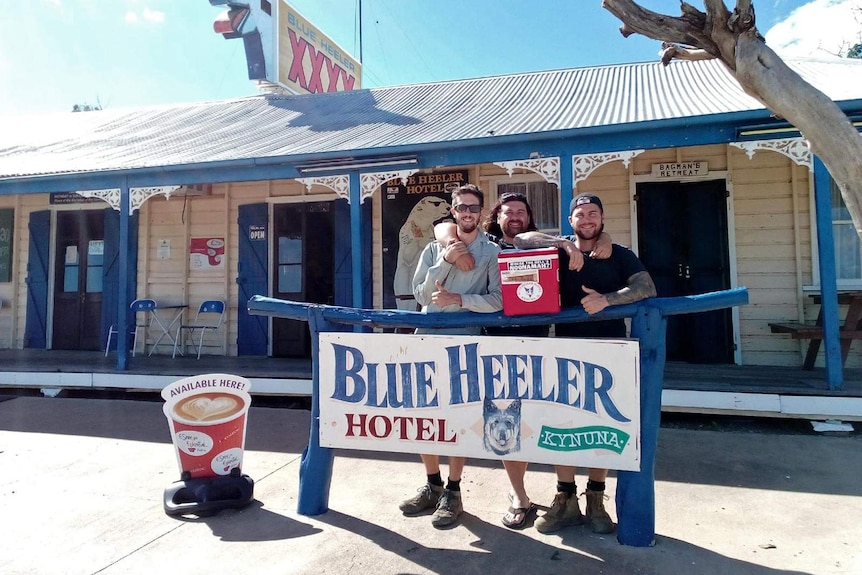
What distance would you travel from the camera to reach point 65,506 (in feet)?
11.4

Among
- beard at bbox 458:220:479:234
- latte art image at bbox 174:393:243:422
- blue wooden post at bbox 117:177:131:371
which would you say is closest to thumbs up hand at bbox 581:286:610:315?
beard at bbox 458:220:479:234

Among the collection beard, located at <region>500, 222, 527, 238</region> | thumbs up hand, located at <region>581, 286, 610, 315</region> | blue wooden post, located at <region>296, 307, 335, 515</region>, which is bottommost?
blue wooden post, located at <region>296, 307, 335, 515</region>

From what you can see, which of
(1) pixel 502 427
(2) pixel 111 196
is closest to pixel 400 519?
(1) pixel 502 427

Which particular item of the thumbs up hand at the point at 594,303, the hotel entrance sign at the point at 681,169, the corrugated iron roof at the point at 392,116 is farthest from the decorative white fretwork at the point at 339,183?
the thumbs up hand at the point at 594,303

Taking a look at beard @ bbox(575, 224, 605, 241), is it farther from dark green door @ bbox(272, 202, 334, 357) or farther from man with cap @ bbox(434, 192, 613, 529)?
dark green door @ bbox(272, 202, 334, 357)

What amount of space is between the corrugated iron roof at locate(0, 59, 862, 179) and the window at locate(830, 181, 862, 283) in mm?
1384

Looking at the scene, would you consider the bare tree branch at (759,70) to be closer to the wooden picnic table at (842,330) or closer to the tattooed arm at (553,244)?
the tattooed arm at (553,244)

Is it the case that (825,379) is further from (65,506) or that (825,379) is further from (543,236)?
(65,506)

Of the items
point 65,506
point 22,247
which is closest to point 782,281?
point 65,506

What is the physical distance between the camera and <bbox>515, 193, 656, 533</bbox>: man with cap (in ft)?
9.16

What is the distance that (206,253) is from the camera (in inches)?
327

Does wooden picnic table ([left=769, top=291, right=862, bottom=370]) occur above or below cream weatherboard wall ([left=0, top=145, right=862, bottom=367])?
below

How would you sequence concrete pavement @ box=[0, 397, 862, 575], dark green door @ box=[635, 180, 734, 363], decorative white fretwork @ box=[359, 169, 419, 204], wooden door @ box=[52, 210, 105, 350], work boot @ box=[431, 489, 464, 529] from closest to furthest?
concrete pavement @ box=[0, 397, 862, 575] < work boot @ box=[431, 489, 464, 529] < decorative white fretwork @ box=[359, 169, 419, 204] < dark green door @ box=[635, 180, 734, 363] < wooden door @ box=[52, 210, 105, 350]

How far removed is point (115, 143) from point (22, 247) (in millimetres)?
2413
